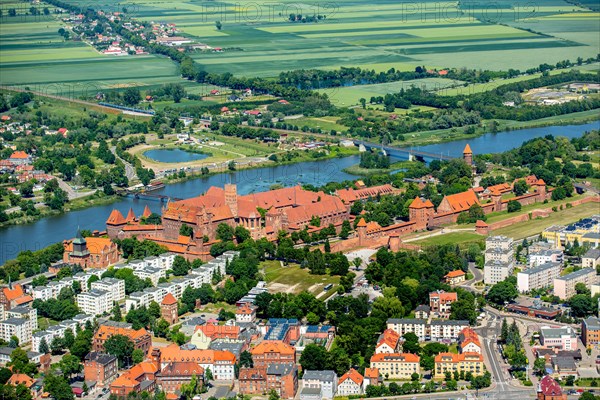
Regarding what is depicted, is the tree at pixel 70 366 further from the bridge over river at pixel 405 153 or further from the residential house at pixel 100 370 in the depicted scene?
the bridge over river at pixel 405 153

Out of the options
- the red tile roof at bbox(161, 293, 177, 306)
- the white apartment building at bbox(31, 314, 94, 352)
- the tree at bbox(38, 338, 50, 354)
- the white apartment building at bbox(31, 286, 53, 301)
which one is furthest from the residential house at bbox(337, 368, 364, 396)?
the white apartment building at bbox(31, 286, 53, 301)

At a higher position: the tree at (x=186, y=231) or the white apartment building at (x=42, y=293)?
the tree at (x=186, y=231)

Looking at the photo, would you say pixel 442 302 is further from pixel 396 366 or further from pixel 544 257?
pixel 544 257

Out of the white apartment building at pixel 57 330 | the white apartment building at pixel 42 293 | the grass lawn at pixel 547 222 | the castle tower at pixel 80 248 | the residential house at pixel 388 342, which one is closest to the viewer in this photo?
A: the residential house at pixel 388 342

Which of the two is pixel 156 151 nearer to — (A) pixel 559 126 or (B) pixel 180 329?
(A) pixel 559 126

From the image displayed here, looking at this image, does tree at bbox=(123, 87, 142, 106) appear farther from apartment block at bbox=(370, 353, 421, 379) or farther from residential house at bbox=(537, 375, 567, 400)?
residential house at bbox=(537, 375, 567, 400)

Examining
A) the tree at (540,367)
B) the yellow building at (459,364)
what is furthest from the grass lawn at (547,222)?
the yellow building at (459,364)

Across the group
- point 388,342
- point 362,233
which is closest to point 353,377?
point 388,342
